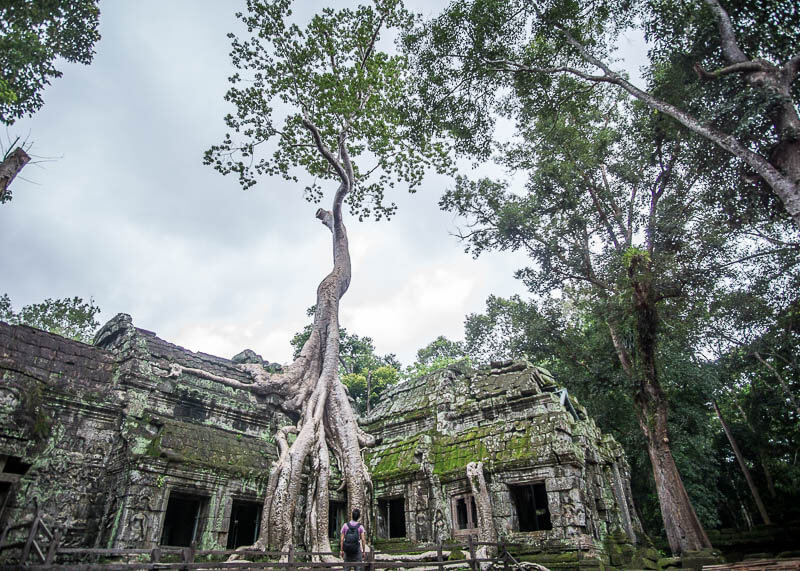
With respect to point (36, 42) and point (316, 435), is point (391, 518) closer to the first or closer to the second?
point (316, 435)

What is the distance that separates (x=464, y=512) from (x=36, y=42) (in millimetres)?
15200

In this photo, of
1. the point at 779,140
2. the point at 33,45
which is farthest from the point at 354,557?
the point at 33,45

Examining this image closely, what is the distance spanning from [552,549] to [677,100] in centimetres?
930

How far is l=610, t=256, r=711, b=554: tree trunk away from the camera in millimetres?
9906

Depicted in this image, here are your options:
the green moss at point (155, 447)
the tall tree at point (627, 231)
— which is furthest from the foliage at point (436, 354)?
the green moss at point (155, 447)

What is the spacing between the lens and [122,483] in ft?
22.2

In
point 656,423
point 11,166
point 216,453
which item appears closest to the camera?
point 216,453

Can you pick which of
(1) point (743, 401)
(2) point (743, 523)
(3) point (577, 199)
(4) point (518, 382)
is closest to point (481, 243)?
(3) point (577, 199)

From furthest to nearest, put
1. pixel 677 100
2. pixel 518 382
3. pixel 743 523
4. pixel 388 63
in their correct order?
pixel 743 523 → pixel 388 63 → pixel 518 382 → pixel 677 100

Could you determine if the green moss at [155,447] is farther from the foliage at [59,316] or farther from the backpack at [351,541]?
the foliage at [59,316]

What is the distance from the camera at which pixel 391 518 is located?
11016mm

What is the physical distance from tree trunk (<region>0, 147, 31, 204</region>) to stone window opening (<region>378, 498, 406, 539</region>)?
10.5 metres

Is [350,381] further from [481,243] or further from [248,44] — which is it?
[248,44]

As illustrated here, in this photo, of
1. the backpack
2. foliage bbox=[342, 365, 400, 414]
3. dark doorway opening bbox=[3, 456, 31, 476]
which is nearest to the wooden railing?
the backpack
